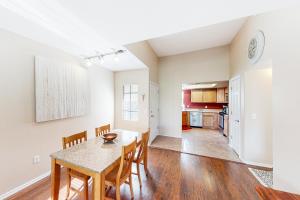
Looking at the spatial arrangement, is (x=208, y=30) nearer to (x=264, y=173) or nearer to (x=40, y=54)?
(x=264, y=173)

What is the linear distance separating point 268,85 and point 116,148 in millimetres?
3296

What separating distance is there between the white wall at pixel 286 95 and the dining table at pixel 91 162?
2.07 metres

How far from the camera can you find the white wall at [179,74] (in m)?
3.96

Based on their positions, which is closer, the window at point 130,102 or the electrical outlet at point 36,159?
the electrical outlet at point 36,159

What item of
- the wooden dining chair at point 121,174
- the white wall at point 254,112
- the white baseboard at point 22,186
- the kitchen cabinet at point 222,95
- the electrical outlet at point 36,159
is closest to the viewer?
the wooden dining chair at point 121,174

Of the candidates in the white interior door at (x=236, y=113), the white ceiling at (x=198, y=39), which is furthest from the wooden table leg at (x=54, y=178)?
the white interior door at (x=236, y=113)

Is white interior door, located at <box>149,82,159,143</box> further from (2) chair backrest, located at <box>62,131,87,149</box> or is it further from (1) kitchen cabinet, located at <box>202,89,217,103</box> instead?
(1) kitchen cabinet, located at <box>202,89,217,103</box>

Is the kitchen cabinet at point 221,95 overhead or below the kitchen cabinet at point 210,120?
overhead

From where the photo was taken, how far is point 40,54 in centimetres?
207

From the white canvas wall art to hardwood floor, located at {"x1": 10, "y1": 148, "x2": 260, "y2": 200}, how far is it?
120 cm

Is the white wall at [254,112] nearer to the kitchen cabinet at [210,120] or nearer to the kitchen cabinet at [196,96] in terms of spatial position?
the kitchen cabinet at [210,120]

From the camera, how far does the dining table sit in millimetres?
1134

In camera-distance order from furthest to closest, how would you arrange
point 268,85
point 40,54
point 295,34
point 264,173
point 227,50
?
point 227,50 → point 268,85 → point 264,173 → point 40,54 → point 295,34

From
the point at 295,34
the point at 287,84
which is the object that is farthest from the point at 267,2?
the point at 287,84
